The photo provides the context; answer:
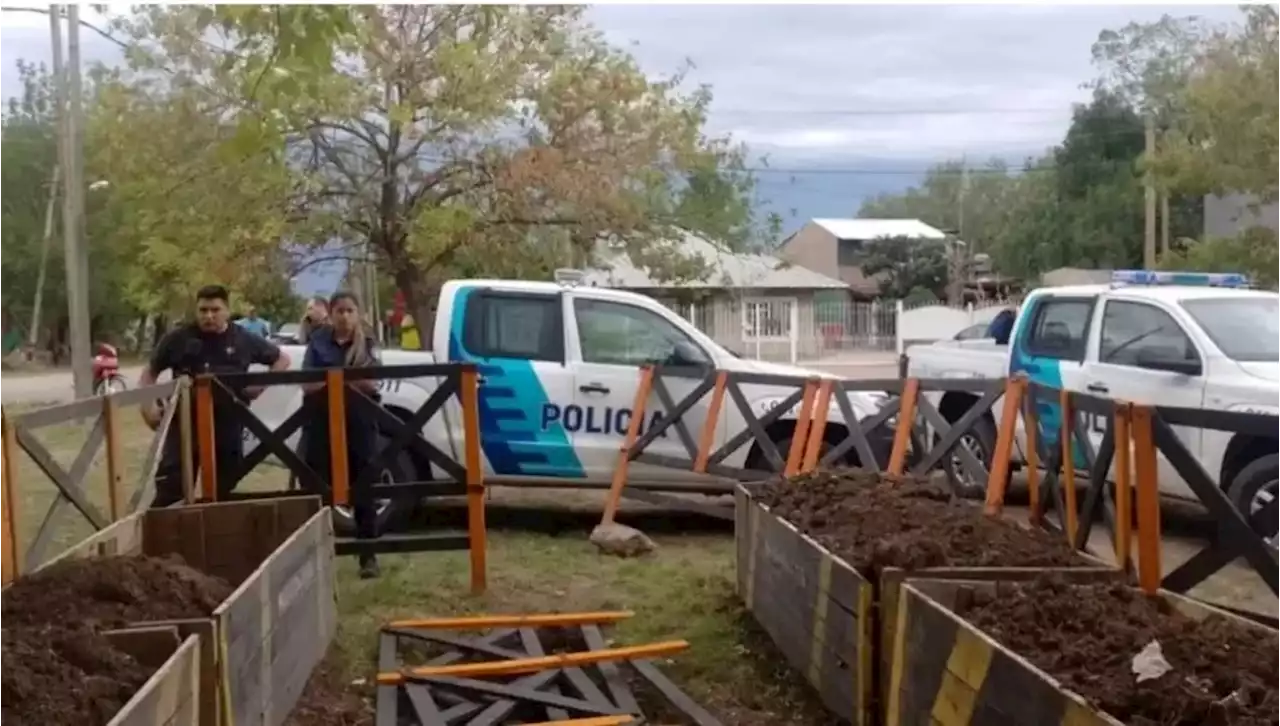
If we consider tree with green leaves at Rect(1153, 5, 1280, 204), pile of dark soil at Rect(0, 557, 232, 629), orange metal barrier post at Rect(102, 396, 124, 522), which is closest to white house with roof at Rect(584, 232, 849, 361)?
tree with green leaves at Rect(1153, 5, 1280, 204)

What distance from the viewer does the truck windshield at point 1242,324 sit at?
10.3 meters

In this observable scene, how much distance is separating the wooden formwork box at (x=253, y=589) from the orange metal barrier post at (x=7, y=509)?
231mm

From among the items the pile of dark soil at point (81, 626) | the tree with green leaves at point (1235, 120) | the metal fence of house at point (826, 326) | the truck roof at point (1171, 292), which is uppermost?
the tree with green leaves at point (1235, 120)

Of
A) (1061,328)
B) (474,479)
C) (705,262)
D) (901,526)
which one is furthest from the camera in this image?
(705,262)

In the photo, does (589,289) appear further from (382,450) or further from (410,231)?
(410,231)

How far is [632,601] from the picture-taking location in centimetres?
873

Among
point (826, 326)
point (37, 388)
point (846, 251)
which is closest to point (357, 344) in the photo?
point (37, 388)

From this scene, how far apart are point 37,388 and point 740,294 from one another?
16532 mm

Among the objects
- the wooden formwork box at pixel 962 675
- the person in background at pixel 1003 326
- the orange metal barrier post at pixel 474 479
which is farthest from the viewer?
the person in background at pixel 1003 326

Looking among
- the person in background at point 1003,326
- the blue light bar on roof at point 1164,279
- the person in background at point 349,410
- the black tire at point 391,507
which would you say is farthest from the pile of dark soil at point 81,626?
the person in background at point 1003,326

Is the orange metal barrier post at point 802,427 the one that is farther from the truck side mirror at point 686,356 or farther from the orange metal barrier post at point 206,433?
the orange metal barrier post at point 206,433

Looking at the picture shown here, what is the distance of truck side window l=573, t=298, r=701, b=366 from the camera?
11.4 meters

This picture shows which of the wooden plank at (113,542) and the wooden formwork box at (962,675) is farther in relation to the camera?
the wooden plank at (113,542)

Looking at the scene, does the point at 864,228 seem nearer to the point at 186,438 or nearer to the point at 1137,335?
the point at 1137,335
